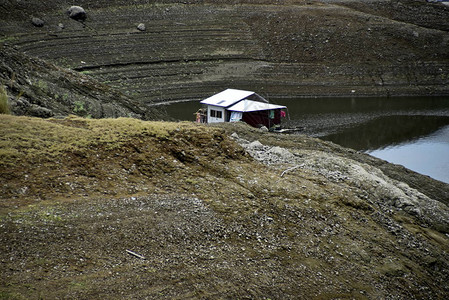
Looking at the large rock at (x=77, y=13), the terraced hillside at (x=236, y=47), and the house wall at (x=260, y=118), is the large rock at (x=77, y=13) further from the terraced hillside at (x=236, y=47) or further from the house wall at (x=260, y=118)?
the house wall at (x=260, y=118)

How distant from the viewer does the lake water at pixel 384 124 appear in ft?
100

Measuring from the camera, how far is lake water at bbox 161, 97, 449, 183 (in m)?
30.6

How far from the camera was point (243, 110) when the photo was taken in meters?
31.2

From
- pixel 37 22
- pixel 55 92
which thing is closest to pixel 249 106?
pixel 55 92

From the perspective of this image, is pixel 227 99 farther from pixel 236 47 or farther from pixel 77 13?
pixel 77 13

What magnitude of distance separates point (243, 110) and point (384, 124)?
552 inches

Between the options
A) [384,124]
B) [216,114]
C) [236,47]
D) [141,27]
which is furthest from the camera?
[141,27]

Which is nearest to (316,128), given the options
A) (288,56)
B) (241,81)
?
(241,81)

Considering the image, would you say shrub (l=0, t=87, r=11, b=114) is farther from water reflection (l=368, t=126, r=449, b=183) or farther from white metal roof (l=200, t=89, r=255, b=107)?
water reflection (l=368, t=126, r=449, b=183)

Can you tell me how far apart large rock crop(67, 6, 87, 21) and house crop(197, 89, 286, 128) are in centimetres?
2747

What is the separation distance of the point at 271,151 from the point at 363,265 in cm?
595

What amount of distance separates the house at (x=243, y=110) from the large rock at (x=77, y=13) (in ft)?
90.1

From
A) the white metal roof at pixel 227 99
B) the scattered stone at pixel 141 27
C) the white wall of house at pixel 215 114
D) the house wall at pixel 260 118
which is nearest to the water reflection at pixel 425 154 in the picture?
the house wall at pixel 260 118

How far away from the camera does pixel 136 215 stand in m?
11.1
